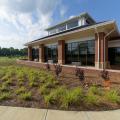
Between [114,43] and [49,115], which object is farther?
[114,43]

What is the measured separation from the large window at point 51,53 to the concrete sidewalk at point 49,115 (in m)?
17.1

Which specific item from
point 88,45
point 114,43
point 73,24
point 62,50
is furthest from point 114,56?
point 73,24

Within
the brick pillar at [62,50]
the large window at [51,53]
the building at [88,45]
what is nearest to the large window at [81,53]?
the building at [88,45]

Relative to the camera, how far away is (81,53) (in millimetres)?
18031

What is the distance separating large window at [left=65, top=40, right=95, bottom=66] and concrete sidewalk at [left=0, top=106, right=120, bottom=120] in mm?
11453

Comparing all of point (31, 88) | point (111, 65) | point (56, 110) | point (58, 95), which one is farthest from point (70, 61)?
point (56, 110)

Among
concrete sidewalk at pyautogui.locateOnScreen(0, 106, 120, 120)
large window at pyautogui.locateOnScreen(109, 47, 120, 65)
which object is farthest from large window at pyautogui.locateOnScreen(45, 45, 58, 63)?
concrete sidewalk at pyautogui.locateOnScreen(0, 106, 120, 120)

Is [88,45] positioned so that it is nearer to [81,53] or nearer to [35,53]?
[81,53]

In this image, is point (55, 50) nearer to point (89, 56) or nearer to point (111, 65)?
point (89, 56)

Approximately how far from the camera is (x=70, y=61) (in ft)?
64.8

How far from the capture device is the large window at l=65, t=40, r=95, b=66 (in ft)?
54.4

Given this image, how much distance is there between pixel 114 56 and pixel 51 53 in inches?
391

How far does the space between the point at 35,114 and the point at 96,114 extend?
207 cm

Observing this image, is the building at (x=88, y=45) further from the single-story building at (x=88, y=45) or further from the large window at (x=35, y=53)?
the large window at (x=35, y=53)
